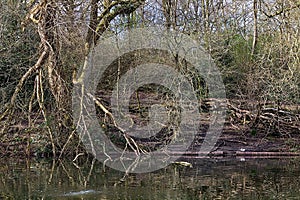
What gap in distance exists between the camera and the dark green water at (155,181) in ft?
21.2

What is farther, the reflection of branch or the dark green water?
the reflection of branch

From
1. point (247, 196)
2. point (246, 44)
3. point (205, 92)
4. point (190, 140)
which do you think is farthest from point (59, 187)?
point (246, 44)

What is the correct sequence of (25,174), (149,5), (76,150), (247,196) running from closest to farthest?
1. (247,196)
2. (25,174)
3. (76,150)
4. (149,5)

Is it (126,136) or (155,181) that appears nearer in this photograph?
(155,181)

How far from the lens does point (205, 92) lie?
1202cm

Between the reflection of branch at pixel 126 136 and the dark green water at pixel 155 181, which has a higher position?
the reflection of branch at pixel 126 136

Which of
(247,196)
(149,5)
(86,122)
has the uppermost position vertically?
(149,5)

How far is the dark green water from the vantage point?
6465 millimetres

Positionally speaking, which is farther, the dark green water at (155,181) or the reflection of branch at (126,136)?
the reflection of branch at (126,136)

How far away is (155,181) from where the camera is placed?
7387mm

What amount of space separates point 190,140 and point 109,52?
246 cm

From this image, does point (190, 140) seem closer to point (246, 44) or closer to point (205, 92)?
point (205, 92)

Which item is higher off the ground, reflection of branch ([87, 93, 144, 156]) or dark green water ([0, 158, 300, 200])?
reflection of branch ([87, 93, 144, 156])

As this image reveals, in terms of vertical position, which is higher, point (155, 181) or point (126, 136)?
point (126, 136)
